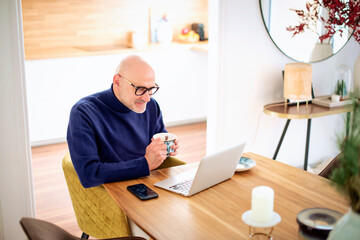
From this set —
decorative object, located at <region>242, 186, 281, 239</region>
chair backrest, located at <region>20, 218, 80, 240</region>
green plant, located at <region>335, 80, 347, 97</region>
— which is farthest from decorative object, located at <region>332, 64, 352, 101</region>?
chair backrest, located at <region>20, 218, 80, 240</region>

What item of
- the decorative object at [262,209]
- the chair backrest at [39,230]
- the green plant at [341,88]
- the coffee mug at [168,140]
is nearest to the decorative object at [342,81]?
the green plant at [341,88]

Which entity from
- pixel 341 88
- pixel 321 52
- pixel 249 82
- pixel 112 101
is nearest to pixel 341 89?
pixel 341 88

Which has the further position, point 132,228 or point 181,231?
point 132,228

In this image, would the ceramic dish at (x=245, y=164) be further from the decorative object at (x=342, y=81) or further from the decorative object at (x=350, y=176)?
the decorative object at (x=342, y=81)

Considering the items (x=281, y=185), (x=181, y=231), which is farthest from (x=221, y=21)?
(x=181, y=231)

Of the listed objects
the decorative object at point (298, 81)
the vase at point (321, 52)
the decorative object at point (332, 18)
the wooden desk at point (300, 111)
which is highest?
the decorative object at point (332, 18)

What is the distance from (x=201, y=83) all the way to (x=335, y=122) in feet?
5.88

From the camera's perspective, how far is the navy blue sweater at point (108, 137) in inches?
80.0

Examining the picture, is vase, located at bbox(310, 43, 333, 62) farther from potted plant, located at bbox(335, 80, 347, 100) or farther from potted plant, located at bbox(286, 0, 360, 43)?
potted plant, located at bbox(335, 80, 347, 100)

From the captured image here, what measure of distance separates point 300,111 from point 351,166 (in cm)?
220

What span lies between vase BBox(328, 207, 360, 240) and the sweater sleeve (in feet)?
3.22

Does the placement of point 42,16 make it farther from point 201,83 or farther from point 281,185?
point 281,185

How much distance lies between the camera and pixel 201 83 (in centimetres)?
546

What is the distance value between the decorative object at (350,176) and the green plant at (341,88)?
2361 millimetres
